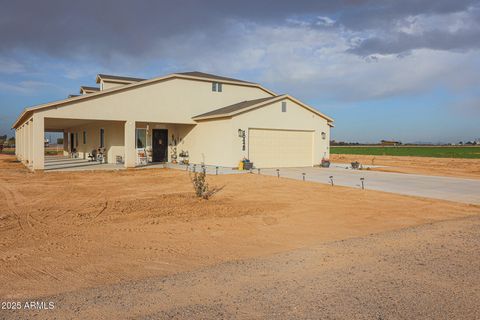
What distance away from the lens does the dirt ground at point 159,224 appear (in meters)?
5.08

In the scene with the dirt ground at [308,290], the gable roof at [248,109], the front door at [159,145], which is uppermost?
the gable roof at [248,109]

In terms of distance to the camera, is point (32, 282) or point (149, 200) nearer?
point (32, 282)

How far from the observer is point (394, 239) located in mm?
6762

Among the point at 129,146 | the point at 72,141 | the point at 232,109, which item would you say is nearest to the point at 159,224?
the point at 129,146

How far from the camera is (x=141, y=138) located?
79.9ft

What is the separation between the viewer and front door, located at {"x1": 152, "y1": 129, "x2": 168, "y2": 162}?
996 inches

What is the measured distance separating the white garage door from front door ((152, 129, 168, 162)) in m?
7.20

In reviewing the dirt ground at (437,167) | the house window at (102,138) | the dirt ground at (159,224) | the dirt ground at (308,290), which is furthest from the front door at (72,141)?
the dirt ground at (308,290)

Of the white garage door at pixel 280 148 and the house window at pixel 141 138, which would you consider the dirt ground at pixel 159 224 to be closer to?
the white garage door at pixel 280 148

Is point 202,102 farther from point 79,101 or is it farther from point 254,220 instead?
point 254,220

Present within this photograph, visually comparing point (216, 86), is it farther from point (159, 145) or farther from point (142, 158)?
point (142, 158)

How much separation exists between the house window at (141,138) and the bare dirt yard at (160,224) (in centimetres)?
1032

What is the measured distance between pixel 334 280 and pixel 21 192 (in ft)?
36.3

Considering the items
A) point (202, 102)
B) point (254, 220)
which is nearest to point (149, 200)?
point (254, 220)
